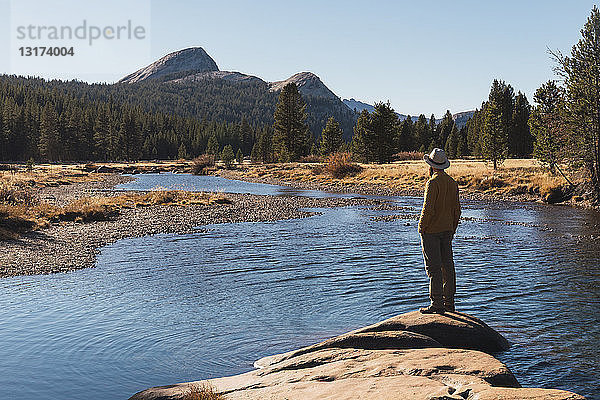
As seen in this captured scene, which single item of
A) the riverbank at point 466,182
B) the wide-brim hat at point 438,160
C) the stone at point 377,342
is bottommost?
the stone at point 377,342

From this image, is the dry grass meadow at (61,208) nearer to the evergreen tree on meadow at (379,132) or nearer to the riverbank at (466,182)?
the riverbank at (466,182)

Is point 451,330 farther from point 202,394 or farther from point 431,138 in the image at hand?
point 431,138

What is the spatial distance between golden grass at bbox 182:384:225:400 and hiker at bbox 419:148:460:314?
5.28m

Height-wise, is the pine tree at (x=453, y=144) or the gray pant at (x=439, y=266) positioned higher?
the pine tree at (x=453, y=144)

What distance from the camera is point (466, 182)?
182 feet

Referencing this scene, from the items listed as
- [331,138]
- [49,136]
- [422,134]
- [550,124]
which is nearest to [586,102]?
[550,124]

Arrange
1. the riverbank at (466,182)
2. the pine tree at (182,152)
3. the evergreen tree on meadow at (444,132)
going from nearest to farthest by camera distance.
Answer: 1. the riverbank at (466,182)
2. the evergreen tree on meadow at (444,132)
3. the pine tree at (182,152)

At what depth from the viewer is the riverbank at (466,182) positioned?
46750mm

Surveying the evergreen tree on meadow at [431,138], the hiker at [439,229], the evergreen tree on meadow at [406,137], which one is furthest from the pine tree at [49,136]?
the hiker at [439,229]

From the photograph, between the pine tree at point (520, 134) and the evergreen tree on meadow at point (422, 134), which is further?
the evergreen tree on meadow at point (422, 134)

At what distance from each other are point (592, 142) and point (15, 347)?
43.5 m

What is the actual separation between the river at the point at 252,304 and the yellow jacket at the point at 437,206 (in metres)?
2.84

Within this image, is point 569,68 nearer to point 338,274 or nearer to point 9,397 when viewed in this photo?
point 338,274

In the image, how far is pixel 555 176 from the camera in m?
48.9
